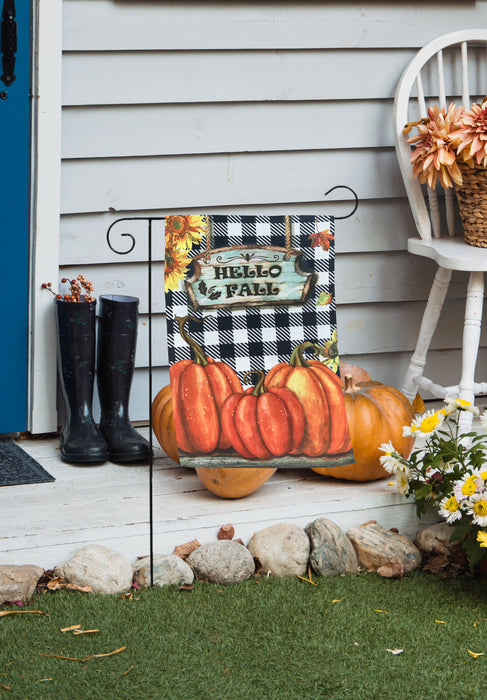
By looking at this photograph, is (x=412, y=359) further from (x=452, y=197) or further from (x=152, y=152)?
(x=152, y=152)

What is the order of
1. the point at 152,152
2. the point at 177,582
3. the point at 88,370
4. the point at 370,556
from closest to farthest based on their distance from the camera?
the point at 177,582 → the point at 370,556 → the point at 88,370 → the point at 152,152

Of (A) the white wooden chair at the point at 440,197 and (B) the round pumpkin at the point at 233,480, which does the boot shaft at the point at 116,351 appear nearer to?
(B) the round pumpkin at the point at 233,480

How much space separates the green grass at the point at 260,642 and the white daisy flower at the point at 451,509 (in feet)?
0.53

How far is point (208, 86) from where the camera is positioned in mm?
2541

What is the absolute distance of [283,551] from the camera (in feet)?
6.47

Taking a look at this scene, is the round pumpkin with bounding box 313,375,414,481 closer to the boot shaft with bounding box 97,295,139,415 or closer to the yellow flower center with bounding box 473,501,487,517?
the yellow flower center with bounding box 473,501,487,517

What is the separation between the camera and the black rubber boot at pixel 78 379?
7.55 feet

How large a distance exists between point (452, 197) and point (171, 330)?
4.10 feet

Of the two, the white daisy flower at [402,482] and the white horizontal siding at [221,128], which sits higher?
the white horizontal siding at [221,128]

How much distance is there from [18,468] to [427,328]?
1.29 meters

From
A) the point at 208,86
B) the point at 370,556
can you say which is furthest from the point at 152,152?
the point at 370,556

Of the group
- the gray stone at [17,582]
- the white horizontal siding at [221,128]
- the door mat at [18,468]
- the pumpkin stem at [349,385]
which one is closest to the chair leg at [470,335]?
the pumpkin stem at [349,385]

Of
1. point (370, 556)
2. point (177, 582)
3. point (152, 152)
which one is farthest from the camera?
point (152, 152)

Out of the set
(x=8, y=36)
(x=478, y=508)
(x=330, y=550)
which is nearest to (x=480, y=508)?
(x=478, y=508)
